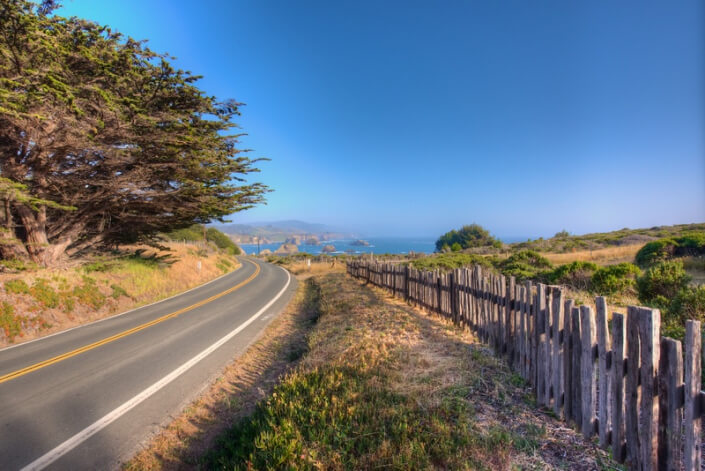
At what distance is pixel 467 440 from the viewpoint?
3.05m

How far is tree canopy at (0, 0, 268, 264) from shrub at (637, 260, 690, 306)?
14284 millimetres

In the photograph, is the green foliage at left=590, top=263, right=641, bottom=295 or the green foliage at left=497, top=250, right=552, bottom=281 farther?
the green foliage at left=497, top=250, right=552, bottom=281

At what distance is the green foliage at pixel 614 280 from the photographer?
9.14m

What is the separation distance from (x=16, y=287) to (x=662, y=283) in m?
18.7

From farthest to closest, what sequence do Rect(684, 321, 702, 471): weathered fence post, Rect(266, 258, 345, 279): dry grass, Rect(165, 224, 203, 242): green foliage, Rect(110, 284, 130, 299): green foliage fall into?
Rect(165, 224, 203, 242): green foliage < Rect(266, 258, 345, 279): dry grass < Rect(110, 284, 130, 299): green foliage < Rect(684, 321, 702, 471): weathered fence post

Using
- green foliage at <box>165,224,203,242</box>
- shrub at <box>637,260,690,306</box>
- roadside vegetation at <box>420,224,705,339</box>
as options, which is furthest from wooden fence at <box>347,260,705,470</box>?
green foliage at <box>165,224,203,242</box>

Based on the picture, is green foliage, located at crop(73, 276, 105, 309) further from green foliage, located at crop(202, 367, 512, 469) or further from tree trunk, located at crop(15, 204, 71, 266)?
green foliage, located at crop(202, 367, 512, 469)

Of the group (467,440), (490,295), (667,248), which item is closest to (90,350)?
(467,440)

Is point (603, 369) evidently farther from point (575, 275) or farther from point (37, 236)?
point (37, 236)

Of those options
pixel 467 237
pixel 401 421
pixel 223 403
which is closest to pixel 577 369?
pixel 401 421

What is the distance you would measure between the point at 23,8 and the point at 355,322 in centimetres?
1168

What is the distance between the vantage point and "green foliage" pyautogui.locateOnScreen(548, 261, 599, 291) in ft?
34.3

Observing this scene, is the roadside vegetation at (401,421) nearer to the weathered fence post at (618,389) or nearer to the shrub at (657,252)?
the weathered fence post at (618,389)

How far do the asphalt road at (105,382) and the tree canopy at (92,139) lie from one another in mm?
4427
